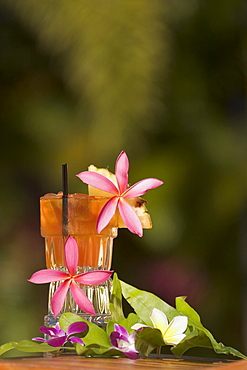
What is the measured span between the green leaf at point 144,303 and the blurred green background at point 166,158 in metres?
0.75

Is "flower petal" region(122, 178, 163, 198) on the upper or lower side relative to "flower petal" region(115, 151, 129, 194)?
lower

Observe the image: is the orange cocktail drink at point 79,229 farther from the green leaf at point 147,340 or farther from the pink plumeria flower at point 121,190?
the green leaf at point 147,340

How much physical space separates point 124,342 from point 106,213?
0.38ft

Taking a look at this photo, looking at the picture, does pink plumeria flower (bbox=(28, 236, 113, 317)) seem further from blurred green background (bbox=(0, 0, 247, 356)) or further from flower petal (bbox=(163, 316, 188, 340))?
blurred green background (bbox=(0, 0, 247, 356))

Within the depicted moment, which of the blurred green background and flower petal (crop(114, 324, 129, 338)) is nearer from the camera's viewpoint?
flower petal (crop(114, 324, 129, 338))

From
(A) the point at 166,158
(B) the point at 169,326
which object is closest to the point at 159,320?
(B) the point at 169,326

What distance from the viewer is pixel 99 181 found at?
0.60 m

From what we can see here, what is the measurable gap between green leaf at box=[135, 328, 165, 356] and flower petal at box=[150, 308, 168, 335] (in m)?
0.02

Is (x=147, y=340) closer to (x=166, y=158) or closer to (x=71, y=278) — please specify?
(x=71, y=278)

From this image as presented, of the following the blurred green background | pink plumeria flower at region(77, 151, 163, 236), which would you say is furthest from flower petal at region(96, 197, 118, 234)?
the blurred green background

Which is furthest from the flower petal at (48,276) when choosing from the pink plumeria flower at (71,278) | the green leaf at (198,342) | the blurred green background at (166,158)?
the blurred green background at (166,158)

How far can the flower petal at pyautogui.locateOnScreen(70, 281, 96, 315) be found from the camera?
0.57 meters

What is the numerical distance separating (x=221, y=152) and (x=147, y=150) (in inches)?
6.4

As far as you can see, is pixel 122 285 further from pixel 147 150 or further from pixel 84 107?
pixel 147 150
